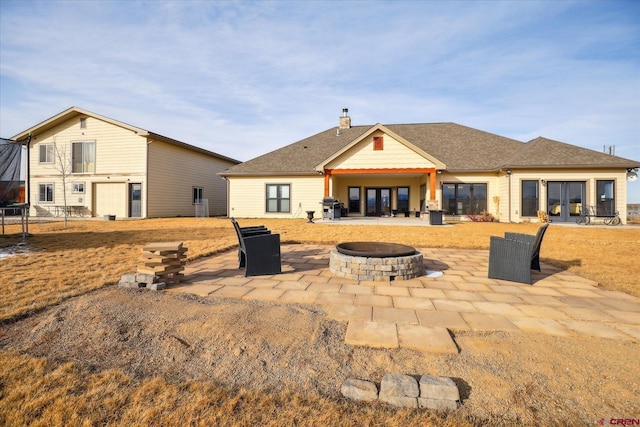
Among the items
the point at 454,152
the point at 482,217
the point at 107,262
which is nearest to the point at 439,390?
the point at 107,262

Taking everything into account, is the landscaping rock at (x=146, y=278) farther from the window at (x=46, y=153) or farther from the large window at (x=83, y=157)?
the window at (x=46, y=153)

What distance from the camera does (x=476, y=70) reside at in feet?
48.9

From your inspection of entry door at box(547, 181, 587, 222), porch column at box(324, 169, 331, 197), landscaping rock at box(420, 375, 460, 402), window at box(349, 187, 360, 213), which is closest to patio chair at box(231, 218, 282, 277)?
landscaping rock at box(420, 375, 460, 402)

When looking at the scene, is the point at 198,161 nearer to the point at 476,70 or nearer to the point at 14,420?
the point at 476,70

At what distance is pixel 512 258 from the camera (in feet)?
16.2

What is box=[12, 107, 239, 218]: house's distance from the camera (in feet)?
62.6

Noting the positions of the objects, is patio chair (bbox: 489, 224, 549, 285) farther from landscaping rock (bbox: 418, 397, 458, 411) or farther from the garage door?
the garage door

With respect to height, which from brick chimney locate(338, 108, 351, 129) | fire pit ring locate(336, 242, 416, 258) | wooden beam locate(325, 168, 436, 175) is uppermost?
brick chimney locate(338, 108, 351, 129)

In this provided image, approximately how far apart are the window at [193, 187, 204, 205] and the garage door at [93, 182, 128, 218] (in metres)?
4.81

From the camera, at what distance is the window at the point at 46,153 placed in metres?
20.3

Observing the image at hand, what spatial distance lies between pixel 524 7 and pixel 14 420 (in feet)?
47.1

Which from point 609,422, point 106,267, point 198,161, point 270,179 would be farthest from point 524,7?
point 198,161

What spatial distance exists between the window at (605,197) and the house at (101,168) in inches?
1013

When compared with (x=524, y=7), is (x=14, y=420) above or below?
below
